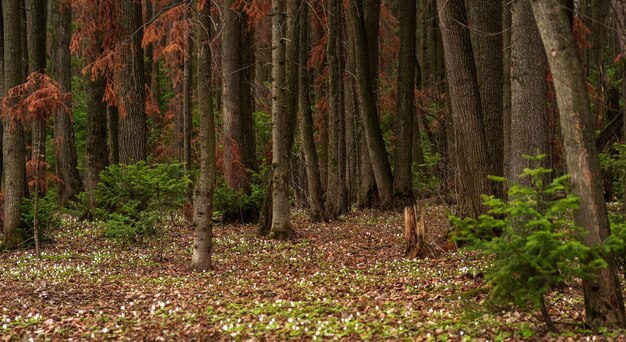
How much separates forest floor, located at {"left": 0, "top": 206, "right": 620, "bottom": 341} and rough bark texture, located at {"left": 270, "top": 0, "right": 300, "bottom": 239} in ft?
1.78

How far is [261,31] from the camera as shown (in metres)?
28.4

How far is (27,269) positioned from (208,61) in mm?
4722

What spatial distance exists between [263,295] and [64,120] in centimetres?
1341

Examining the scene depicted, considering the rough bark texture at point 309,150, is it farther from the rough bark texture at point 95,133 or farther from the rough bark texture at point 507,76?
the rough bark texture at point 95,133

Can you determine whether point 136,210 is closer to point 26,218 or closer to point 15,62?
point 26,218

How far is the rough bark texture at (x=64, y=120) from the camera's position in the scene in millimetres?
19406

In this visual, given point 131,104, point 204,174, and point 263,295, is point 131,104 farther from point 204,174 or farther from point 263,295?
point 263,295

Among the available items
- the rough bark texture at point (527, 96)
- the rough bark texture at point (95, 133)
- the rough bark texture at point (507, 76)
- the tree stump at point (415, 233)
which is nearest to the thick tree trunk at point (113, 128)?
the rough bark texture at point (95, 133)

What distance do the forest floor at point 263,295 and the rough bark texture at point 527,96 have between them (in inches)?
68.9

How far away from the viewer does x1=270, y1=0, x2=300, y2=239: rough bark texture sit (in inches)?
527

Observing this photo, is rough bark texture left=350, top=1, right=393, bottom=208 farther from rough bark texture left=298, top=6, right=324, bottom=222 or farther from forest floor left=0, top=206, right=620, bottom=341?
forest floor left=0, top=206, right=620, bottom=341

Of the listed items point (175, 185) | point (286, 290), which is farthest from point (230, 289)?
point (175, 185)

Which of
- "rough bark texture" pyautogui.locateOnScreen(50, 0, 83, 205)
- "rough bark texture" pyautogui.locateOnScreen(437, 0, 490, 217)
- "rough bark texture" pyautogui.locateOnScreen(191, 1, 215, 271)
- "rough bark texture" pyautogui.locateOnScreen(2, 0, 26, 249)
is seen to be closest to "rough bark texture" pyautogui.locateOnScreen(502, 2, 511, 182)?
"rough bark texture" pyautogui.locateOnScreen(437, 0, 490, 217)

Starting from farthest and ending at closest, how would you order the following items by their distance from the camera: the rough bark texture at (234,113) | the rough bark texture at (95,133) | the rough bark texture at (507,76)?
1. the rough bark texture at (95,133)
2. the rough bark texture at (234,113)
3. the rough bark texture at (507,76)
